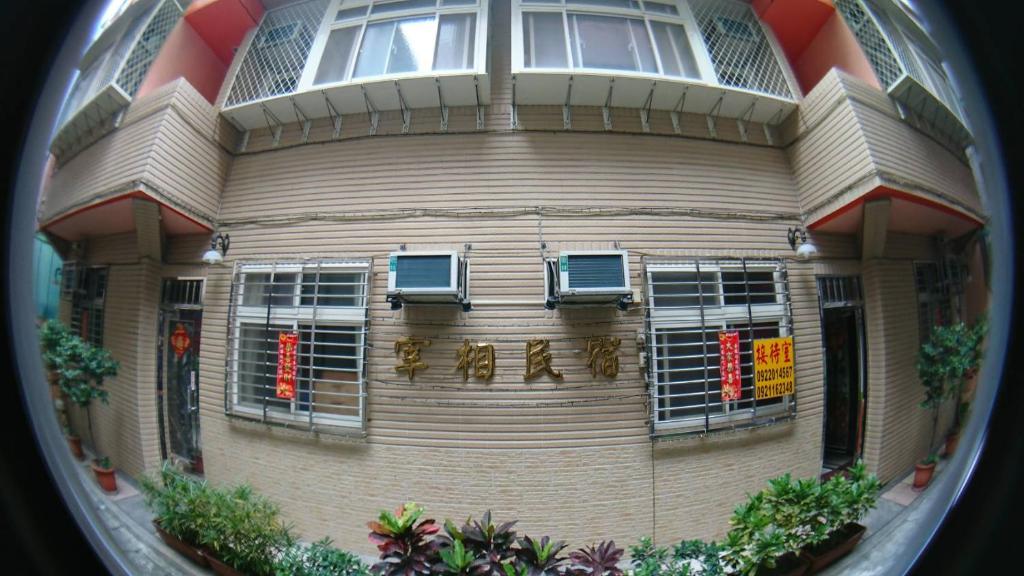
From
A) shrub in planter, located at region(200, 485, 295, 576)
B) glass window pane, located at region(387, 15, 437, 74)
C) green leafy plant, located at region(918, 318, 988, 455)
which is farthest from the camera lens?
glass window pane, located at region(387, 15, 437, 74)

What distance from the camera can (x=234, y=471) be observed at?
1.26 m

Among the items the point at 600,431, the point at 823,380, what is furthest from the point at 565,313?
the point at 823,380

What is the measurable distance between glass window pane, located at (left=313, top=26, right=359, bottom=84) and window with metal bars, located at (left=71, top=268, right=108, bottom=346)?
Answer: 100cm

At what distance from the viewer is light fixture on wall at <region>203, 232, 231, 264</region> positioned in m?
1.24

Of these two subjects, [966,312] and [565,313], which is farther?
[565,313]

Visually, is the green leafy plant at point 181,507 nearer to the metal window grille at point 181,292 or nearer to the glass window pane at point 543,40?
the metal window grille at point 181,292

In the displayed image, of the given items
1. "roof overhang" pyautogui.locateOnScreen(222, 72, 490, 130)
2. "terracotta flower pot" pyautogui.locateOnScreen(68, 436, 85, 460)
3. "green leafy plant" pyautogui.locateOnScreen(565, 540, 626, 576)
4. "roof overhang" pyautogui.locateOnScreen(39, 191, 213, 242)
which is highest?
"roof overhang" pyautogui.locateOnScreen(222, 72, 490, 130)

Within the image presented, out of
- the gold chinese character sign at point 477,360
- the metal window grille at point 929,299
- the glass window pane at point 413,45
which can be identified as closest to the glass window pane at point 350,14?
the glass window pane at point 413,45

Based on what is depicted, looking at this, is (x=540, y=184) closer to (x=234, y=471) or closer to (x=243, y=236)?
(x=243, y=236)

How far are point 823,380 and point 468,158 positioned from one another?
1.55 meters

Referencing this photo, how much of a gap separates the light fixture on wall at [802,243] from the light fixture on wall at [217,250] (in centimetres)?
201

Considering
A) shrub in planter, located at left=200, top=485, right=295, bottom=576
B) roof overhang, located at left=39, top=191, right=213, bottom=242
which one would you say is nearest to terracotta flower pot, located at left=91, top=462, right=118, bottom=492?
shrub in planter, located at left=200, top=485, right=295, bottom=576

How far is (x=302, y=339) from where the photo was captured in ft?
4.00

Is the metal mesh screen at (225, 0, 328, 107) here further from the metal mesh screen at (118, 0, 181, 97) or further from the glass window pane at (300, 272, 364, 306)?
the glass window pane at (300, 272, 364, 306)
